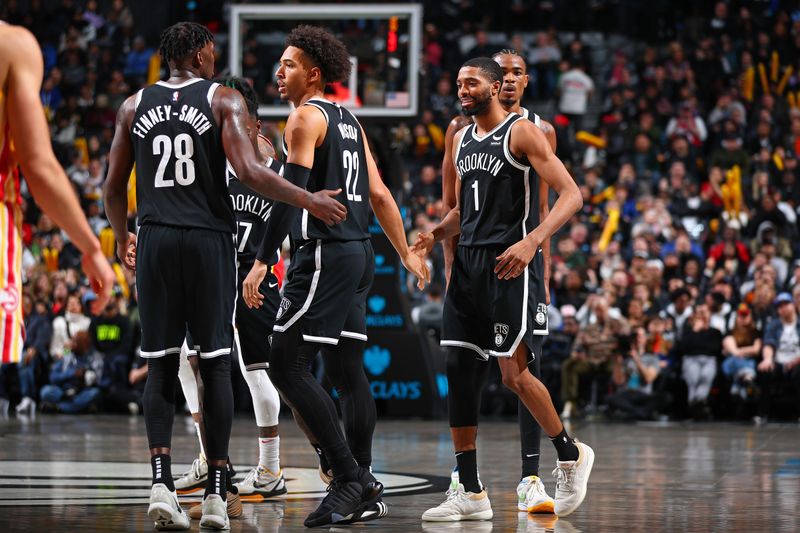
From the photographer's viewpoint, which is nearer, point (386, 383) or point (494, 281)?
point (494, 281)

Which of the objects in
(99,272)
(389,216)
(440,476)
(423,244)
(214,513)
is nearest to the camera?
(99,272)

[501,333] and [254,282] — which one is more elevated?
[254,282]

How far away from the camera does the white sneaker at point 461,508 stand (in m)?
5.95

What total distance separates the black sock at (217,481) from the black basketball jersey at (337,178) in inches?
45.3

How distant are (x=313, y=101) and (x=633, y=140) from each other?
46.7ft

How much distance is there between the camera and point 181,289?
217 inches

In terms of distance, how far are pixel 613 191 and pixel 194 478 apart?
12.5 meters

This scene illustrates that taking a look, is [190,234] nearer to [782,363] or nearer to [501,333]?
[501,333]

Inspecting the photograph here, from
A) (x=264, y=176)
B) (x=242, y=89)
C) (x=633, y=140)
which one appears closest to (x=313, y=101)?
(x=264, y=176)

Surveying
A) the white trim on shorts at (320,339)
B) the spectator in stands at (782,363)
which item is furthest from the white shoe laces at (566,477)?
the spectator in stands at (782,363)

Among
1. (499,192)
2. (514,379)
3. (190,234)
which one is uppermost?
(499,192)

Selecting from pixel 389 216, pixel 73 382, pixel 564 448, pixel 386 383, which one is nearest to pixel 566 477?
pixel 564 448

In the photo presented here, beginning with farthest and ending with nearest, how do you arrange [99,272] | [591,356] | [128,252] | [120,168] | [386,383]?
[591,356] < [386,383] < [128,252] < [120,168] < [99,272]

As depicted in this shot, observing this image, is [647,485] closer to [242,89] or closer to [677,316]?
[242,89]
